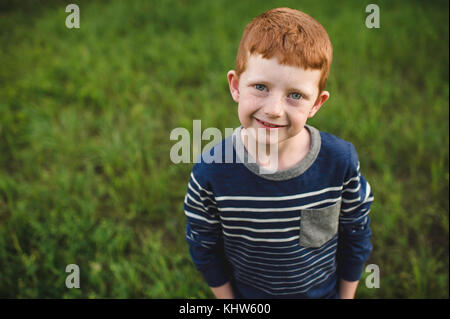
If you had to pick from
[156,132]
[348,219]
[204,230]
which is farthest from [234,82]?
[156,132]

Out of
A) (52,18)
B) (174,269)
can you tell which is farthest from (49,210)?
(52,18)

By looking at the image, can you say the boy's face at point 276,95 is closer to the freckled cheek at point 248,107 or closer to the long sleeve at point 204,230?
the freckled cheek at point 248,107

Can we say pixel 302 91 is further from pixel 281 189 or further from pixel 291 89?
pixel 281 189

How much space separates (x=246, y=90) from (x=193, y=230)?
0.61m

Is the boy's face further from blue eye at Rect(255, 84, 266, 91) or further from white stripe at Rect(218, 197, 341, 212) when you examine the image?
white stripe at Rect(218, 197, 341, 212)

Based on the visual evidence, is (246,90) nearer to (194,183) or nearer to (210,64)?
(194,183)

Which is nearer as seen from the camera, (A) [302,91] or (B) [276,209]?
(A) [302,91]

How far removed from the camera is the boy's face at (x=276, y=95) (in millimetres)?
905

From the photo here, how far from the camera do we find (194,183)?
3.82 feet

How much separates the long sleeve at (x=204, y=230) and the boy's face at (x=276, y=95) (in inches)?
11.9

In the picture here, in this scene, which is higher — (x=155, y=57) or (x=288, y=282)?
(x=155, y=57)

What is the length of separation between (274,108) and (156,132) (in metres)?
2.23

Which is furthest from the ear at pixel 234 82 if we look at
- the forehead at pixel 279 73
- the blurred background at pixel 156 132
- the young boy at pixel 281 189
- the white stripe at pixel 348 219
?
the blurred background at pixel 156 132

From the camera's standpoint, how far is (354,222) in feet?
4.07
